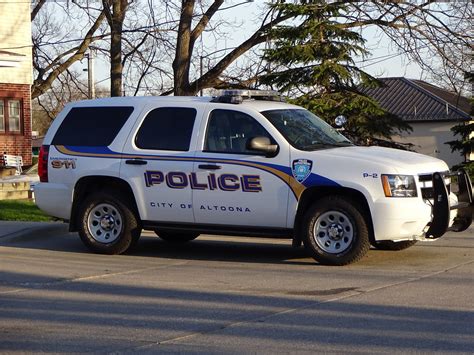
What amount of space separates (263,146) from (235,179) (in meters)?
0.54

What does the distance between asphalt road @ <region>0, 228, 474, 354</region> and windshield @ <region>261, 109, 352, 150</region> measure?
4.63 ft

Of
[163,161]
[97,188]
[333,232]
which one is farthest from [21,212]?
[333,232]

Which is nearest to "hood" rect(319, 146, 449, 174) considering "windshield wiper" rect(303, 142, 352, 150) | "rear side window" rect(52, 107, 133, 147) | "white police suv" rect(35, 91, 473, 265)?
"white police suv" rect(35, 91, 473, 265)

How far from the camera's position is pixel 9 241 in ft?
41.4

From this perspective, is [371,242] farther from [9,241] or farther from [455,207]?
[9,241]

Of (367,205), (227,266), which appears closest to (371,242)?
(367,205)

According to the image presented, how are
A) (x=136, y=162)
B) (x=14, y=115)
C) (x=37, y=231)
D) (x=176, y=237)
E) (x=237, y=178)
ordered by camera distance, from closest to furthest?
(x=237, y=178) < (x=136, y=162) < (x=176, y=237) < (x=37, y=231) < (x=14, y=115)

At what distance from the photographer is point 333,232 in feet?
32.0

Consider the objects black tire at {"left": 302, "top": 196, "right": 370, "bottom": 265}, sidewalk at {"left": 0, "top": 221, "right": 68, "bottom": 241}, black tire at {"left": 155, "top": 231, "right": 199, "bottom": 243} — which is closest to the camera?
black tire at {"left": 302, "top": 196, "right": 370, "bottom": 265}

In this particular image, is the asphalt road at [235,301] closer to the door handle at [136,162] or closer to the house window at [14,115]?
the door handle at [136,162]

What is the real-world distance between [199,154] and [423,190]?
264cm

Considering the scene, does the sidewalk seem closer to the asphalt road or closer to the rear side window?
the asphalt road

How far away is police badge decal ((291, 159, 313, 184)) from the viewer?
383 inches

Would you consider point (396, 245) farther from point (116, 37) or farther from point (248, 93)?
point (116, 37)
